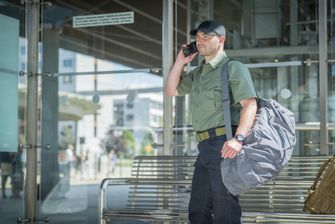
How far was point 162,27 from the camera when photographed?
266 inches

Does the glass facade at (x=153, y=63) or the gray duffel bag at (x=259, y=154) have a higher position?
the glass facade at (x=153, y=63)

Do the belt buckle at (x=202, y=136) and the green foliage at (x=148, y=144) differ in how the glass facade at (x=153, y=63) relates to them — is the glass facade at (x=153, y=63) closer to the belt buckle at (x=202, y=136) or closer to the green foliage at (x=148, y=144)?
the green foliage at (x=148, y=144)

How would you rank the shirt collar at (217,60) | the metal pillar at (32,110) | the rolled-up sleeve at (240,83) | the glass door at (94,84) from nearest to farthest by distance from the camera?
the rolled-up sleeve at (240,83) → the shirt collar at (217,60) → the metal pillar at (32,110) → the glass door at (94,84)

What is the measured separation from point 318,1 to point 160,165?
2351 millimetres

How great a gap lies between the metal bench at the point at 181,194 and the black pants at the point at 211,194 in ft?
2.69

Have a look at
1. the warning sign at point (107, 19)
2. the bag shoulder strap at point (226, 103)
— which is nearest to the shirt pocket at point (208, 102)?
the bag shoulder strap at point (226, 103)

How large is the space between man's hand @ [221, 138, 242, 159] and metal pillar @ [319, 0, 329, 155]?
2.71 meters

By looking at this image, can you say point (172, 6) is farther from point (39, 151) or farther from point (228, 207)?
point (228, 207)

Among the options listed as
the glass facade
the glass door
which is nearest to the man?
the glass facade

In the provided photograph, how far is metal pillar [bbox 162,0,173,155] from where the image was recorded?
21.6 feet

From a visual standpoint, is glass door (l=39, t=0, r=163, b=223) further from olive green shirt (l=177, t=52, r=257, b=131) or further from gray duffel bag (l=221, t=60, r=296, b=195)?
gray duffel bag (l=221, t=60, r=296, b=195)

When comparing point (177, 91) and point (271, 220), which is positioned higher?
point (177, 91)

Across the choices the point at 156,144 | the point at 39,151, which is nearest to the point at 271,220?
the point at 156,144

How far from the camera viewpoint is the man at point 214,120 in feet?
12.7
